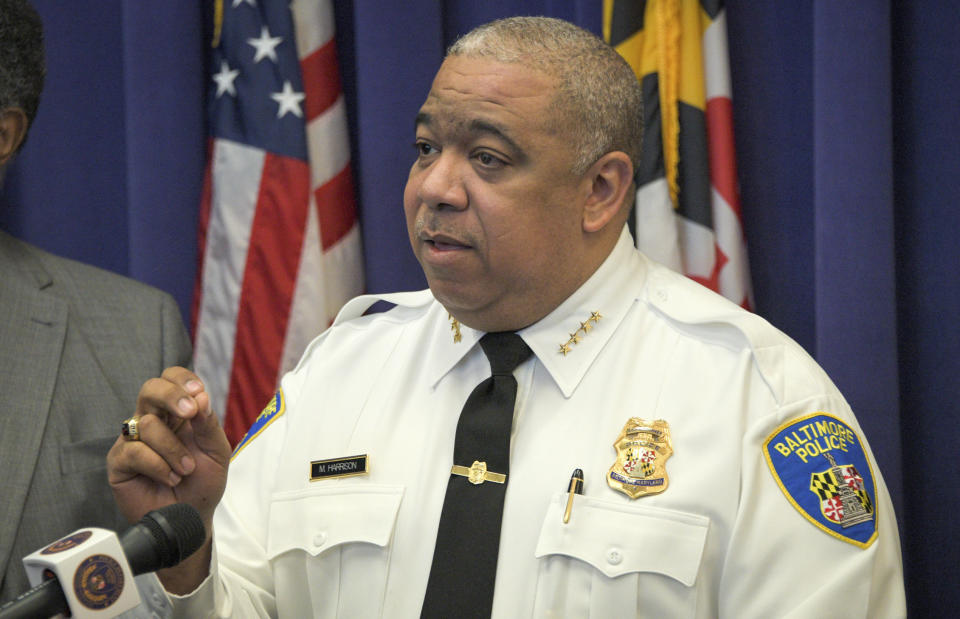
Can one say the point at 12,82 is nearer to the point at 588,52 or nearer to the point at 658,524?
the point at 588,52

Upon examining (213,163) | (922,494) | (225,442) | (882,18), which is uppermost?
(882,18)

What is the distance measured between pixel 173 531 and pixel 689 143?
62.0 inches

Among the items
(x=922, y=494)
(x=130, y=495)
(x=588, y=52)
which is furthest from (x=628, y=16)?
(x=130, y=495)

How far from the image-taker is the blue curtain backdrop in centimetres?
210

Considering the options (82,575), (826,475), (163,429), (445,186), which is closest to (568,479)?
(826,475)

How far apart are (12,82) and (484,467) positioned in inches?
44.3

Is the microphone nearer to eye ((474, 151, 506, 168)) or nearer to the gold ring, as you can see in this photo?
the gold ring

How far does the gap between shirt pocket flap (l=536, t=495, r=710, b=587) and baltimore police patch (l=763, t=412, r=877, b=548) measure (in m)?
0.14

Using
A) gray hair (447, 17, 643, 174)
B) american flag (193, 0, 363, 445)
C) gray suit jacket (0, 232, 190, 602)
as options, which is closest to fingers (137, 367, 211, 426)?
gray suit jacket (0, 232, 190, 602)

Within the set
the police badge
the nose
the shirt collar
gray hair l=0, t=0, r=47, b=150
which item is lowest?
the police badge

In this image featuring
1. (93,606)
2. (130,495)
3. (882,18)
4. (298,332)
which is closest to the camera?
(93,606)

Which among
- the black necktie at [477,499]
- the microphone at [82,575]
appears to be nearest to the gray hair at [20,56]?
the black necktie at [477,499]

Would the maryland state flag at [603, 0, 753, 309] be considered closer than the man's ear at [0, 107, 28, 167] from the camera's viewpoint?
No

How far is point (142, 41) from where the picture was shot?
252 centimetres
